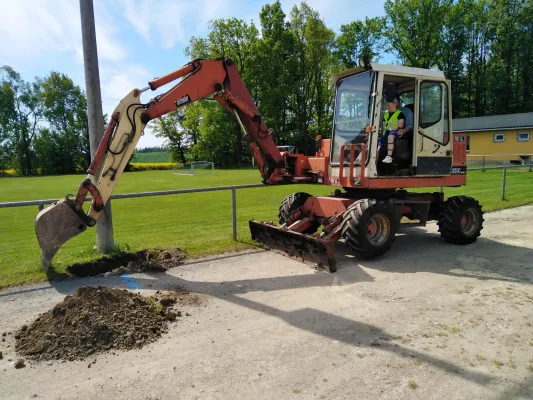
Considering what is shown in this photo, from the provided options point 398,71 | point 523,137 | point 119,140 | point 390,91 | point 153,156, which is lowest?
point 119,140

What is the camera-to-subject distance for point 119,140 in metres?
5.98

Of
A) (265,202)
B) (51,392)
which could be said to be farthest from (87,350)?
(265,202)

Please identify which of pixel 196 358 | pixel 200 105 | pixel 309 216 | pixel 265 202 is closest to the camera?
pixel 196 358

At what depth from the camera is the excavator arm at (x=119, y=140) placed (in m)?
5.81

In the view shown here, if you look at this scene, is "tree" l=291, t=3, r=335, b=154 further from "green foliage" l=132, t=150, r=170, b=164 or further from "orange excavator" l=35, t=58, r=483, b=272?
"orange excavator" l=35, t=58, r=483, b=272

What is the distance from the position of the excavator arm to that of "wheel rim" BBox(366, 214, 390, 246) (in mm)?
3358

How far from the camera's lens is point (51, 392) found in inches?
130

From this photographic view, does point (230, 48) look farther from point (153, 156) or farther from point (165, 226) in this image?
point (165, 226)

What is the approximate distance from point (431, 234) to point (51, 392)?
8402 millimetres

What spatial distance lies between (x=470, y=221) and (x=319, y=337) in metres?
5.76

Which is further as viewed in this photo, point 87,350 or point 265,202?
point 265,202

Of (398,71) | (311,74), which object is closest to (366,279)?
(398,71)

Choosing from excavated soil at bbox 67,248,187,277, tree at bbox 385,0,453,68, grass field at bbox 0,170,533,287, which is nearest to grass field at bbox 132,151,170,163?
tree at bbox 385,0,453,68

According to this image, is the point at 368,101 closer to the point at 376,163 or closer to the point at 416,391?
the point at 376,163
